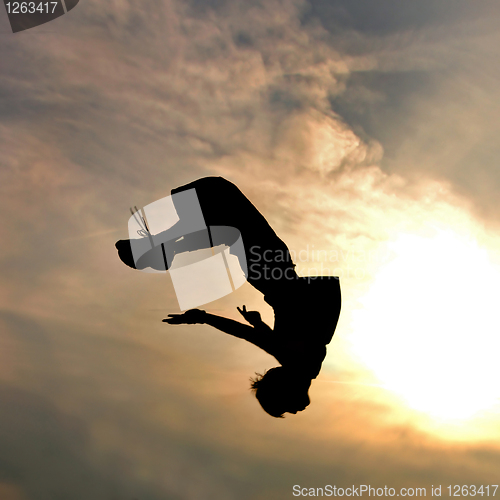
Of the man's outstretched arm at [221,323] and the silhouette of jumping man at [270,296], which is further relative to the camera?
the man's outstretched arm at [221,323]

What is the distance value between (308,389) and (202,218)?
2.76 meters

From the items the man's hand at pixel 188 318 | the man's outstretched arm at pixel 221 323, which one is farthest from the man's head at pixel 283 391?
the man's hand at pixel 188 318

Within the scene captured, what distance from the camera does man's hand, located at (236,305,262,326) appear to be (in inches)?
165

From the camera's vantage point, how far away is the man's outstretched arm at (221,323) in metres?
4.21

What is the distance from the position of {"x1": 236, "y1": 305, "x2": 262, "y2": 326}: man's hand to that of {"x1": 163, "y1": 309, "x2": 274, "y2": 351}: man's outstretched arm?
0.51 feet

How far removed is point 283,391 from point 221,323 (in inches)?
52.6

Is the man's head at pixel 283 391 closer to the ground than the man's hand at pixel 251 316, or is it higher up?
closer to the ground

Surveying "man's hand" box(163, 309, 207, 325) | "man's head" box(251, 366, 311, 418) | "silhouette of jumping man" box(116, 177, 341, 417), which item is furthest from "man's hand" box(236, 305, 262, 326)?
"man's head" box(251, 366, 311, 418)

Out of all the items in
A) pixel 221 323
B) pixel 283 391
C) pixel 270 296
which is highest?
pixel 270 296

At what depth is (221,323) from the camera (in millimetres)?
4305

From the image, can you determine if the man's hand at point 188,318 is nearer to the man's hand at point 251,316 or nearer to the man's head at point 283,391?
the man's hand at point 251,316

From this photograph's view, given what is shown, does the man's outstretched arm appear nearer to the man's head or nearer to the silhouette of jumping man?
the silhouette of jumping man

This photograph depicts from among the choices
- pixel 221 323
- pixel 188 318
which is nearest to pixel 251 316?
pixel 221 323

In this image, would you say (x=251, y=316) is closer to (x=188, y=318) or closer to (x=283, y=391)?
(x=188, y=318)
